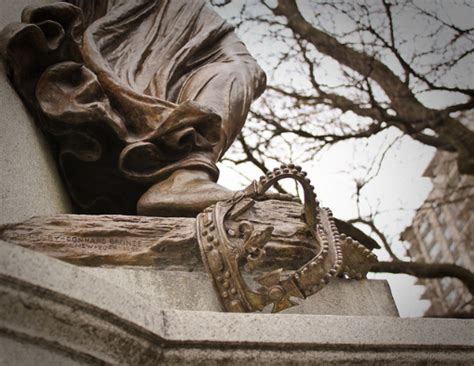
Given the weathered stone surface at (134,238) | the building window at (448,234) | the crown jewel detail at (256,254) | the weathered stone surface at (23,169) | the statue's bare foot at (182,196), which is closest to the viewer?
the crown jewel detail at (256,254)

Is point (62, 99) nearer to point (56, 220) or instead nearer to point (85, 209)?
point (85, 209)

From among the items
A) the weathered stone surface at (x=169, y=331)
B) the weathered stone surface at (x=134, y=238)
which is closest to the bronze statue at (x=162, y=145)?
the weathered stone surface at (x=134, y=238)

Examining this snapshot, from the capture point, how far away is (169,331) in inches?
51.1

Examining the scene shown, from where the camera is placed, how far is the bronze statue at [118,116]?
2.32 metres

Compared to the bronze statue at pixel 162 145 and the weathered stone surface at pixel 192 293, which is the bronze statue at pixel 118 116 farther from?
the weathered stone surface at pixel 192 293

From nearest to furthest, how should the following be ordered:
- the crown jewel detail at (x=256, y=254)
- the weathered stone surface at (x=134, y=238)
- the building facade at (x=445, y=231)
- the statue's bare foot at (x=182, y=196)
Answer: the crown jewel detail at (x=256, y=254), the weathered stone surface at (x=134, y=238), the statue's bare foot at (x=182, y=196), the building facade at (x=445, y=231)

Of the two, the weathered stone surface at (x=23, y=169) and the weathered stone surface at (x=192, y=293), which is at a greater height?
the weathered stone surface at (x=192, y=293)

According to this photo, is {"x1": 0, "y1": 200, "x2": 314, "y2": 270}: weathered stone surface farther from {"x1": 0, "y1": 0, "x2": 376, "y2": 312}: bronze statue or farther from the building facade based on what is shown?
the building facade

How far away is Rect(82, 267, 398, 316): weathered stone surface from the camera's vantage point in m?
1.71

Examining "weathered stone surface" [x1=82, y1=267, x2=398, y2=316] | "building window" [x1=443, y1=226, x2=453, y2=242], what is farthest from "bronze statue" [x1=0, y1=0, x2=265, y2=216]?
"building window" [x1=443, y1=226, x2=453, y2=242]

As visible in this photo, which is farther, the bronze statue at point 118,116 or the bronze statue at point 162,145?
the bronze statue at point 118,116

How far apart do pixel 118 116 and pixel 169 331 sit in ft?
4.20

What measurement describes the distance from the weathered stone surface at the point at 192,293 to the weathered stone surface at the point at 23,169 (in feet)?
1.21

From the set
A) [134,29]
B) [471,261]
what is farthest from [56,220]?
[471,261]
